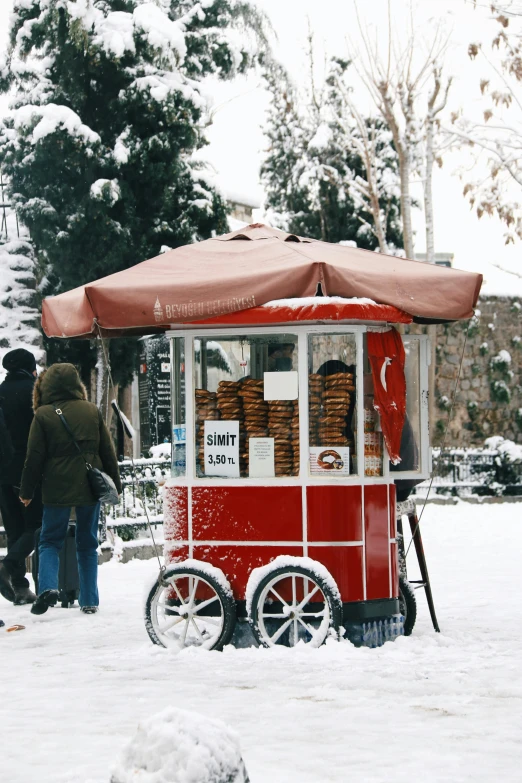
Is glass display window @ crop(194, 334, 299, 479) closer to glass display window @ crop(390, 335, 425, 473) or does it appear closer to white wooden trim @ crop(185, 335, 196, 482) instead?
white wooden trim @ crop(185, 335, 196, 482)

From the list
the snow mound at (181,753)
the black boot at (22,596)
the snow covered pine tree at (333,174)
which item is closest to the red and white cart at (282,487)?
the black boot at (22,596)

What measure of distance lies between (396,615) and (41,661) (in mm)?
2183

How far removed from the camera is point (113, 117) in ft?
64.0

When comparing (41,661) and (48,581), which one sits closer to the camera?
(41,661)

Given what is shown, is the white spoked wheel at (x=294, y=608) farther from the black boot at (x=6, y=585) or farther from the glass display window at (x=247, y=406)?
the black boot at (x=6, y=585)

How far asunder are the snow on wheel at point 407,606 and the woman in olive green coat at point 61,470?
2321 millimetres

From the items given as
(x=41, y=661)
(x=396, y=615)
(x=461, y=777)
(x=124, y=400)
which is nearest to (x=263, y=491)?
(x=396, y=615)

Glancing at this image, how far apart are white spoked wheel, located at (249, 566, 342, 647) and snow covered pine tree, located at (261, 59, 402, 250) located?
21.9 m

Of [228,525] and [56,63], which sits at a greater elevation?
[56,63]

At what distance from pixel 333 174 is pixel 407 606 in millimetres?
22729

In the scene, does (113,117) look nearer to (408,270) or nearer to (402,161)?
(402,161)

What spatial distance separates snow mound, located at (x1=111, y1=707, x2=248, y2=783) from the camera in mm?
3814

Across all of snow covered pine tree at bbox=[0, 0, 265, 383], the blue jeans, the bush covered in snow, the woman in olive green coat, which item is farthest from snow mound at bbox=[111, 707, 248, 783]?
snow covered pine tree at bbox=[0, 0, 265, 383]

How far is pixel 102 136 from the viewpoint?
763 inches
